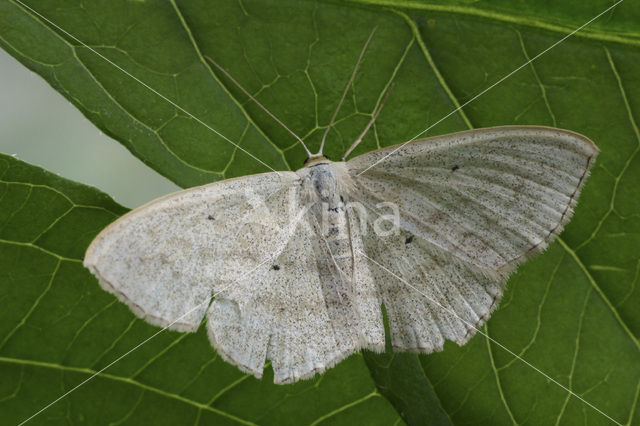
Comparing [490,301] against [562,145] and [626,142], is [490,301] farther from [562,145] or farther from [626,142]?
[626,142]

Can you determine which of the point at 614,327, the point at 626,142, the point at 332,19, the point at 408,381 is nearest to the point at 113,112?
the point at 332,19

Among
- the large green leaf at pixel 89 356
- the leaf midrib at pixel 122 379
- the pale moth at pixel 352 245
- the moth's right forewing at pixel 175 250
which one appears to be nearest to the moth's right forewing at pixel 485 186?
the pale moth at pixel 352 245

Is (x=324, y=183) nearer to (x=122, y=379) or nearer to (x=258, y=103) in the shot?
(x=258, y=103)

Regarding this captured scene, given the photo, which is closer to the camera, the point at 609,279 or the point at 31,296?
the point at 31,296

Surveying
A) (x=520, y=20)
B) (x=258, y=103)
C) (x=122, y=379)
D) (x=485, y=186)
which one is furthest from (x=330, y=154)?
(x=122, y=379)

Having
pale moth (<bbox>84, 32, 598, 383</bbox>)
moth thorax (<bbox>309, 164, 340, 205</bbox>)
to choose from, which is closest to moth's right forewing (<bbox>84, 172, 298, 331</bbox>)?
pale moth (<bbox>84, 32, 598, 383</bbox>)

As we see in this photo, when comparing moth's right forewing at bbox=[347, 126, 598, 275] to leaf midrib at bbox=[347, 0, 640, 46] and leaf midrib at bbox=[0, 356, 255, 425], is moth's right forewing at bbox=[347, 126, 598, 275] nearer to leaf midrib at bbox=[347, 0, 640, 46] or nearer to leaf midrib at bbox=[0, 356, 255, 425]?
leaf midrib at bbox=[347, 0, 640, 46]
